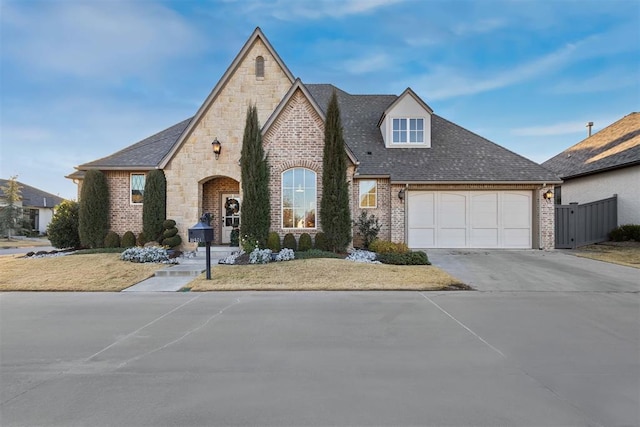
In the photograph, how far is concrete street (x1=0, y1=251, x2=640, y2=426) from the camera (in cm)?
305

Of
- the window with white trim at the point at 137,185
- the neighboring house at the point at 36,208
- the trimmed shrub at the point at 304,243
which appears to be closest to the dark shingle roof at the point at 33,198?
the neighboring house at the point at 36,208

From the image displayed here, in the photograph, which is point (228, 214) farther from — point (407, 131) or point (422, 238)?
point (407, 131)

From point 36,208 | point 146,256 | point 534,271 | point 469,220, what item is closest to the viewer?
point 534,271

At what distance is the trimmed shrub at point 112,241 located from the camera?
535 inches

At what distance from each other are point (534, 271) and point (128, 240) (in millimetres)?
15344

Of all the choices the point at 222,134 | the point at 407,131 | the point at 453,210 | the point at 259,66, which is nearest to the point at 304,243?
the point at 222,134

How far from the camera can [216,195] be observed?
15.0m

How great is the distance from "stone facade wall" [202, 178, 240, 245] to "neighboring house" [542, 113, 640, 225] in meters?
19.4

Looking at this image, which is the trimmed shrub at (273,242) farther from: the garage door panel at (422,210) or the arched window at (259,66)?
the arched window at (259,66)

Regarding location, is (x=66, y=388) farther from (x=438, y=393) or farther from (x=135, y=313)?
(x=438, y=393)

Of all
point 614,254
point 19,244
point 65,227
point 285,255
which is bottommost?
point 19,244

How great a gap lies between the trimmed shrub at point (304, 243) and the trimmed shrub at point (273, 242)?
0.77 meters

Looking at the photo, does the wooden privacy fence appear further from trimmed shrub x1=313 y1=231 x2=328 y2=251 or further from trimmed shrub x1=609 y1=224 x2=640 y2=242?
trimmed shrub x1=313 y1=231 x2=328 y2=251

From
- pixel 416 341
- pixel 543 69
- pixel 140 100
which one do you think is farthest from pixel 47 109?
pixel 543 69
